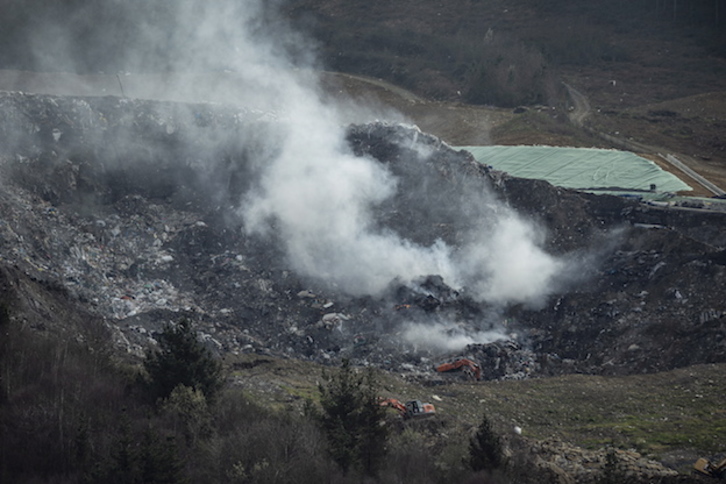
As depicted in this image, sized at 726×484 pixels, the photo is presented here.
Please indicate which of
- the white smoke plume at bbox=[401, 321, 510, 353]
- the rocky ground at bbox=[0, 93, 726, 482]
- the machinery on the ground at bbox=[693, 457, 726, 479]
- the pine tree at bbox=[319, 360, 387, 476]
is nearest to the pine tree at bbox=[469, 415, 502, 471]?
the pine tree at bbox=[319, 360, 387, 476]

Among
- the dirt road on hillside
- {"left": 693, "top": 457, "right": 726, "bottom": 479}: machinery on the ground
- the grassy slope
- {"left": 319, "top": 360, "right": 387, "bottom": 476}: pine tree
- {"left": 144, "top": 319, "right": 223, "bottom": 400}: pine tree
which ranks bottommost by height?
{"left": 693, "top": 457, "right": 726, "bottom": 479}: machinery on the ground

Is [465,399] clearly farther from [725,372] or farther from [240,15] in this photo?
[240,15]

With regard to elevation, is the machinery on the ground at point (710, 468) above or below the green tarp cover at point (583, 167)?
below

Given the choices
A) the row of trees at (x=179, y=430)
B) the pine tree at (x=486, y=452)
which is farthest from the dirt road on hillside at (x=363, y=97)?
the pine tree at (x=486, y=452)

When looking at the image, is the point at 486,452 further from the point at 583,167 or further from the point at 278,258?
the point at 583,167

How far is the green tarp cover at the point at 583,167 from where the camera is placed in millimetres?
32406

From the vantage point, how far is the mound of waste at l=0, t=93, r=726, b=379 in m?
21.7

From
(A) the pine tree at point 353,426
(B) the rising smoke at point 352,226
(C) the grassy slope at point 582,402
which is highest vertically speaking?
(B) the rising smoke at point 352,226

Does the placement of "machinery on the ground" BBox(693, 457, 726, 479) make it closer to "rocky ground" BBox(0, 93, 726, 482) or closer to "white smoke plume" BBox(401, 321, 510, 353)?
"rocky ground" BBox(0, 93, 726, 482)

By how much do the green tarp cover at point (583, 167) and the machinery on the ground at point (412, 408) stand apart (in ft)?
62.3

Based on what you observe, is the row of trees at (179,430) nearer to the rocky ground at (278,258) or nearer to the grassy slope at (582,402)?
the grassy slope at (582,402)

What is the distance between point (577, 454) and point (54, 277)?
1729cm

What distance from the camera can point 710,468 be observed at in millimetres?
14469

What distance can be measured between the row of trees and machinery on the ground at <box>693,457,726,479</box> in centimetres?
486
